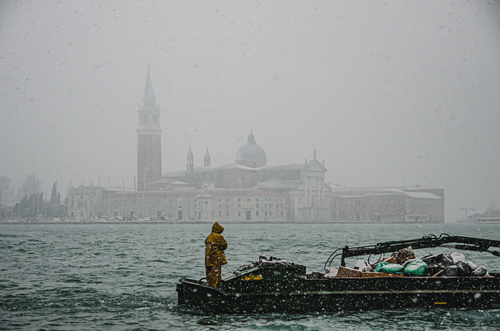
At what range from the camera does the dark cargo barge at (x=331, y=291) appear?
9344 millimetres

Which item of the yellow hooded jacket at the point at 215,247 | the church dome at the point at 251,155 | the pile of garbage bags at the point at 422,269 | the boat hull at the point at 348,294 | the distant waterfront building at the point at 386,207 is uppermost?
the church dome at the point at 251,155

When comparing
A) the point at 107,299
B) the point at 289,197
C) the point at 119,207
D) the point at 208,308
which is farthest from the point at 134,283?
the point at 119,207

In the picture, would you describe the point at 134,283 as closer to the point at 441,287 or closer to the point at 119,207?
the point at 441,287

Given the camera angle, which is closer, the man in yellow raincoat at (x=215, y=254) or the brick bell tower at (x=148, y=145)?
the man in yellow raincoat at (x=215, y=254)

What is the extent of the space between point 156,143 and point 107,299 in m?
92.6

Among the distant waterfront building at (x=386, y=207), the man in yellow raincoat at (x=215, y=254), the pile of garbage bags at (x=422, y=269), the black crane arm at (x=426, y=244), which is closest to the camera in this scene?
the man in yellow raincoat at (x=215, y=254)

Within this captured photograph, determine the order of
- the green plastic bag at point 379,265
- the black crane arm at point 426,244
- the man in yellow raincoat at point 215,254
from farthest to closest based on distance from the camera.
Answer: the black crane arm at point 426,244, the green plastic bag at point 379,265, the man in yellow raincoat at point 215,254

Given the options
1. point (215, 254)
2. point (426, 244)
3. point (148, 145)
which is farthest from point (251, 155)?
point (215, 254)

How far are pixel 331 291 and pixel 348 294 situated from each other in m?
0.24

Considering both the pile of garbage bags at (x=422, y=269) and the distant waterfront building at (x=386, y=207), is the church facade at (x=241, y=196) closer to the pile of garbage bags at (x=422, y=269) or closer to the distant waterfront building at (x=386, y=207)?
the distant waterfront building at (x=386, y=207)

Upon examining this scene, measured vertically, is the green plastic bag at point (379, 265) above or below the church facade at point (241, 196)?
below

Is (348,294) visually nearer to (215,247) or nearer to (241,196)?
(215,247)

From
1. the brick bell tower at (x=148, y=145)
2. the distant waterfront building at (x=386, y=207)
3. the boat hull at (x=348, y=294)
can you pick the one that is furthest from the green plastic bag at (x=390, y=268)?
the brick bell tower at (x=148, y=145)

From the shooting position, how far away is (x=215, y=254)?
30.4ft
